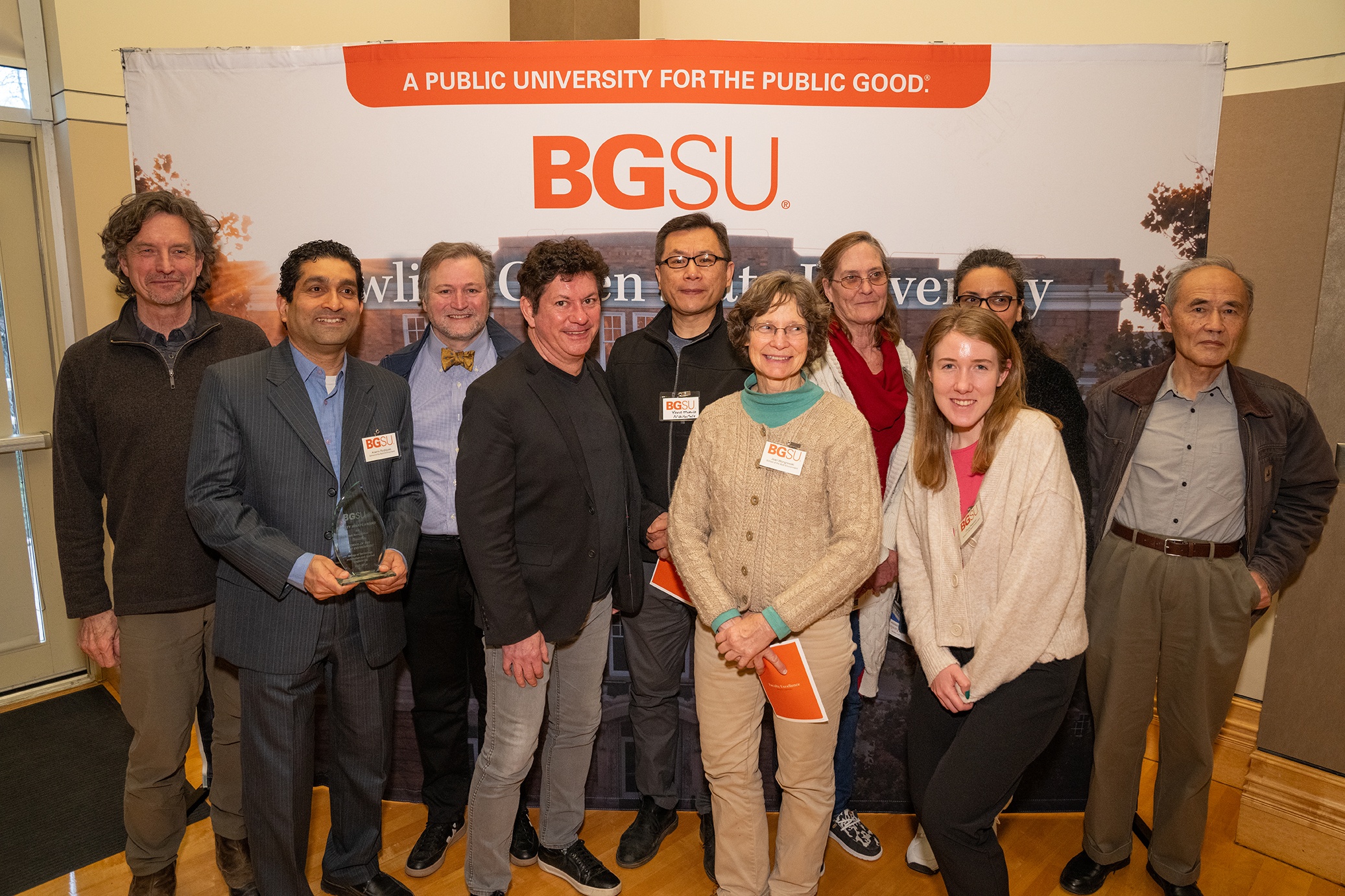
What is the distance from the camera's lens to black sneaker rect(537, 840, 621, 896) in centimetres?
→ 263

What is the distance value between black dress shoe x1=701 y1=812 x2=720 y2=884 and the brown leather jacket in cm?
174

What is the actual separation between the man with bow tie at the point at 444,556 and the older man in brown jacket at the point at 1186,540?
211 centimetres

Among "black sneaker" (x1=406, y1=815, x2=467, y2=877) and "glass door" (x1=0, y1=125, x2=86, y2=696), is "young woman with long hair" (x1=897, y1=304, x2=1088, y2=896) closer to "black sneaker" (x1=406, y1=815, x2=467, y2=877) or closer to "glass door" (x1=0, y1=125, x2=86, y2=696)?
"black sneaker" (x1=406, y1=815, x2=467, y2=877)

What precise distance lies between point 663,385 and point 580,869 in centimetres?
167

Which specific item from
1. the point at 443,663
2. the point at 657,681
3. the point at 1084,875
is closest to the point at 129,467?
the point at 443,663

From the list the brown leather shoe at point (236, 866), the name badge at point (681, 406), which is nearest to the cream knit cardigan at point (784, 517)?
the name badge at point (681, 406)

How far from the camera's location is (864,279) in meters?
2.62

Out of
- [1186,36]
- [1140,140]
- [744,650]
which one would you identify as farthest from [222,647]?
[1186,36]

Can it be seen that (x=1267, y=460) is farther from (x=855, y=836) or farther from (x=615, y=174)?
(x=615, y=174)

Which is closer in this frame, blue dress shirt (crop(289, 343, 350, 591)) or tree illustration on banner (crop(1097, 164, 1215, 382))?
blue dress shirt (crop(289, 343, 350, 591))

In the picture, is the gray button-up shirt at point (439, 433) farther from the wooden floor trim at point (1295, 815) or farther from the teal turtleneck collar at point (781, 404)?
the wooden floor trim at point (1295, 815)

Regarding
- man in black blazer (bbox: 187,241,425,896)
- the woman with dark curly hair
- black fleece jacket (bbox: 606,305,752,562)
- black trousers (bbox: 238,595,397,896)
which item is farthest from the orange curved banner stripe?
black trousers (bbox: 238,595,397,896)

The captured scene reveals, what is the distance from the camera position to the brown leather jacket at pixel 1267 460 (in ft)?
8.19

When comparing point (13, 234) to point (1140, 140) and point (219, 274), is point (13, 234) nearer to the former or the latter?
point (219, 274)
